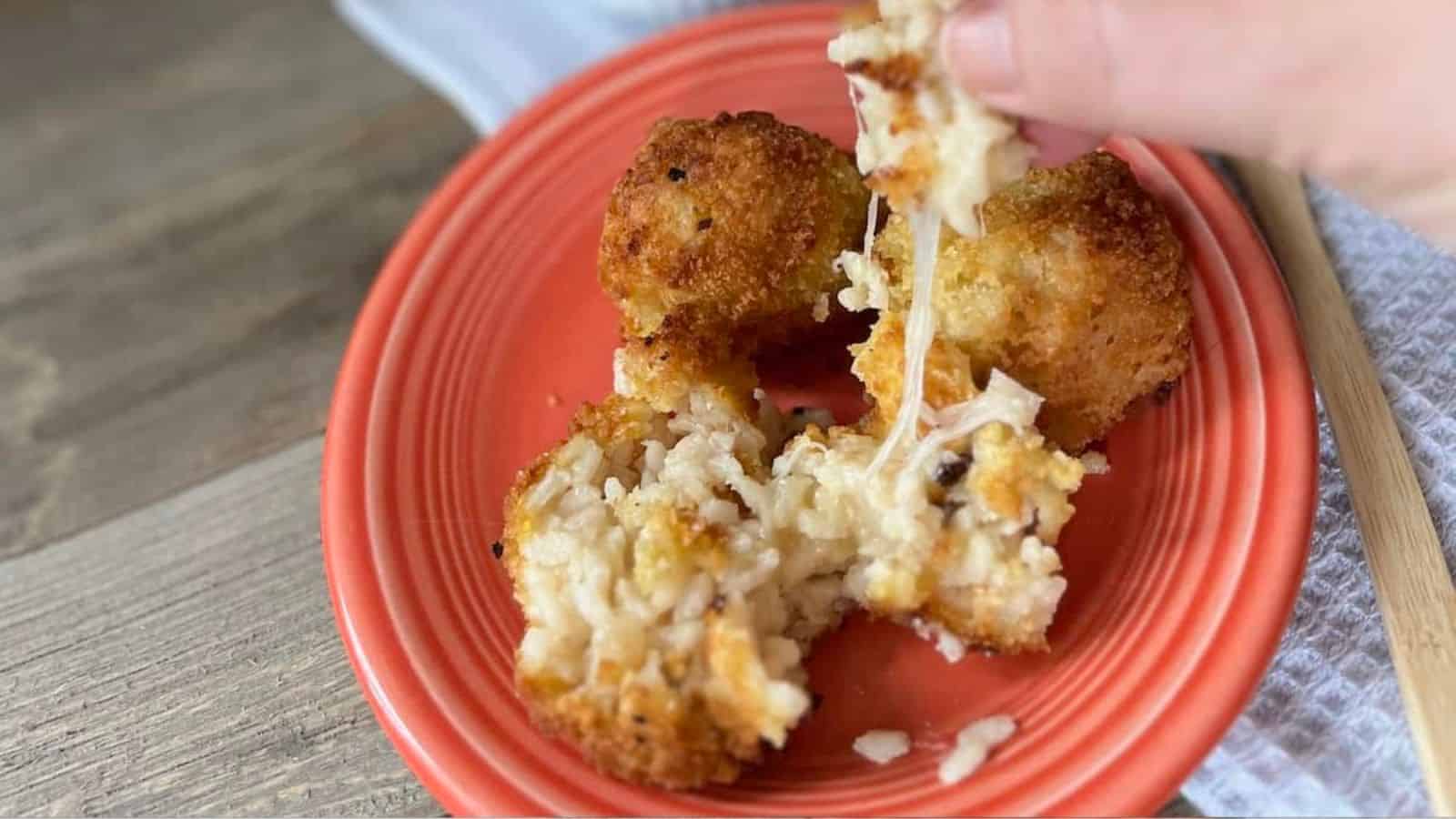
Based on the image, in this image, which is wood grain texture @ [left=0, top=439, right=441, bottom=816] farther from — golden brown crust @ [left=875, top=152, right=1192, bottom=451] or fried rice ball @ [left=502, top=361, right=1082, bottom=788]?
golden brown crust @ [left=875, top=152, right=1192, bottom=451]

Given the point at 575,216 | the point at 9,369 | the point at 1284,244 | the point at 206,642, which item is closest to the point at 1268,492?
the point at 1284,244

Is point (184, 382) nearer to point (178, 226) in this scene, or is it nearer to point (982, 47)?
point (178, 226)

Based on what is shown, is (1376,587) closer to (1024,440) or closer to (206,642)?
(1024,440)

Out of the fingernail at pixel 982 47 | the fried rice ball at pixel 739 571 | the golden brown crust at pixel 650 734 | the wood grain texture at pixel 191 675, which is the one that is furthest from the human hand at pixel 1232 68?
the wood grain texture at pixel 191 675

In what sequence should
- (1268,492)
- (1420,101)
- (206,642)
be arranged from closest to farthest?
1. (1420,101)
2. (1268,492)
3. (206,642)

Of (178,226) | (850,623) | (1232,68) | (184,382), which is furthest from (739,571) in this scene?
(178,226)

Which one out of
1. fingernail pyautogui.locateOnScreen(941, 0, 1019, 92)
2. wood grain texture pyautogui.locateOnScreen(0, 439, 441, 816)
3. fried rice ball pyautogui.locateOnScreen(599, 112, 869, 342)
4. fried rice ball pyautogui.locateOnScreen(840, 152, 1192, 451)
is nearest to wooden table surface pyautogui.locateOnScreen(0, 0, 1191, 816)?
wood grain texture pyautogui.locateOnScreen(0, 439, 441, 816)
